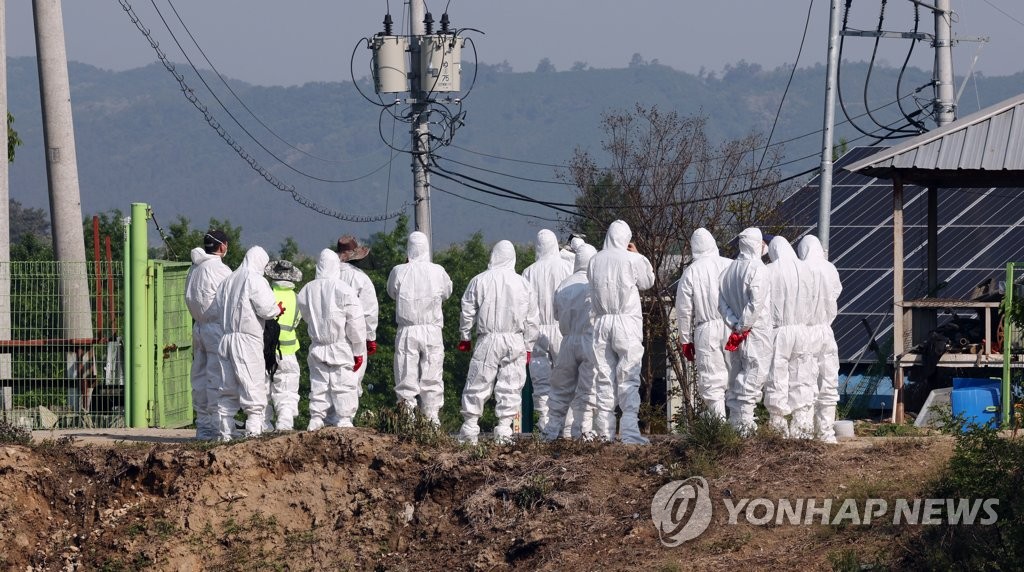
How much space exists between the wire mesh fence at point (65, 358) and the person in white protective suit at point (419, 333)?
3.75 metres

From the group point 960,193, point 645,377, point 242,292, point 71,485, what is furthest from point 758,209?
point 71,485

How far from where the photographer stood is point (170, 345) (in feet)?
57.7

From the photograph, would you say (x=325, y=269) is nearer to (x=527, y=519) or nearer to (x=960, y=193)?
(x=527, y=519)

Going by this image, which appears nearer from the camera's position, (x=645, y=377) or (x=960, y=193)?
(x=645, y=377)

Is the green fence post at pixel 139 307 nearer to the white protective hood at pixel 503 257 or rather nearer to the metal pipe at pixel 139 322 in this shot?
the metal pipe at pixel 139 322

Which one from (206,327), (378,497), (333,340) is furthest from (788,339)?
(206,327)

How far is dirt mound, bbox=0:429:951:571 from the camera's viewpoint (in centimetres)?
1210

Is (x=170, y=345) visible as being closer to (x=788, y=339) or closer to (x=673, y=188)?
(x=788, y=339)

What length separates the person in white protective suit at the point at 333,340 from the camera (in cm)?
1508

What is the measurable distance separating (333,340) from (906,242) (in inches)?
527

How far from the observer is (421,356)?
15.6 meters

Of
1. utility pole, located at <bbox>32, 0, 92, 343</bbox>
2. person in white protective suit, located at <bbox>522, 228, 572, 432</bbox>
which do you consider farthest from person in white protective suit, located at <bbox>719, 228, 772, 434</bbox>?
utility pole, located at <bbox>32, 0, 92, 343</bbox>

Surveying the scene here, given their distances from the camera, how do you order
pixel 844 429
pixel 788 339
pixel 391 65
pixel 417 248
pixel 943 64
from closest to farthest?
pixel 788 339, pixel 844 429, pixel 417 248, pixel 943 64, pixel 391 65

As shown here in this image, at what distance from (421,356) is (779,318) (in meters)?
3.64
